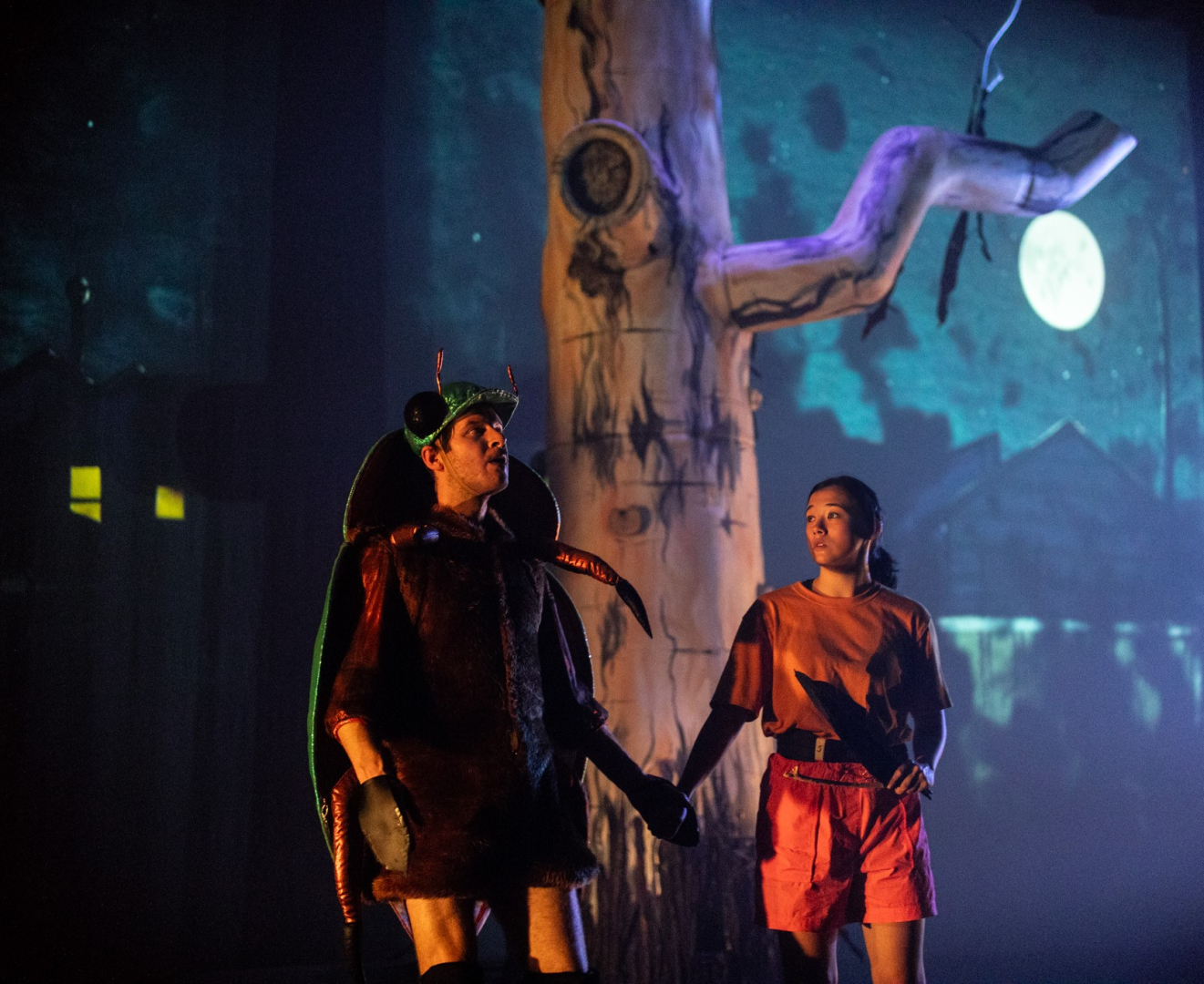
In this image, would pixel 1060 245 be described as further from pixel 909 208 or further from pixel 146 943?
pixel 146 943

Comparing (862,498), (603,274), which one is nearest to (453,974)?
(862,498)

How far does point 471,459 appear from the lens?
7.48ft

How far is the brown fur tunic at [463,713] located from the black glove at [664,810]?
0.43 feet

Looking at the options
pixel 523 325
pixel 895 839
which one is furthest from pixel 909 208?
pixel 895 839

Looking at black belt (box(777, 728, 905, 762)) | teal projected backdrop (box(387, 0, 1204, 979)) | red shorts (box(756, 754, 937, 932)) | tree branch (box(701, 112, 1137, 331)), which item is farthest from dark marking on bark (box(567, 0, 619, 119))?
red shorts (box(756, 754, 937, 932))

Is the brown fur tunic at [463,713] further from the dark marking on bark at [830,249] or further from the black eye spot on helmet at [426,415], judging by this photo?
the dark marking on bark at [830,249]

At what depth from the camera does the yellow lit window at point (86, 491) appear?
4332mm

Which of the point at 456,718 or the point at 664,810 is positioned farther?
the point at 664,810

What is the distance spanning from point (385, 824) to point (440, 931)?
256 mm

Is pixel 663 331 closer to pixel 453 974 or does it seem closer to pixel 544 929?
pixel 544 929

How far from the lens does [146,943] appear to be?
13.8 feet

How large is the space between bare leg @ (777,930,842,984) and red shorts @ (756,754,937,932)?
0.09 feet

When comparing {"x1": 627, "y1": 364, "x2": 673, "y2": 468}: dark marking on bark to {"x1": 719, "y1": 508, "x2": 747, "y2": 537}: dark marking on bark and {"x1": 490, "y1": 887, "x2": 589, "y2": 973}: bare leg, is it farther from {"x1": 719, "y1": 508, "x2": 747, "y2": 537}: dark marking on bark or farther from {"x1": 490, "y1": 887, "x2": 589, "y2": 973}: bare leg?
{"x1": 490, "y1": 887, "x2": 589, "y2": 973}: bare leg

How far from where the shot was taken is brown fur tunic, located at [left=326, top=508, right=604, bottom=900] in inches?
80.2
